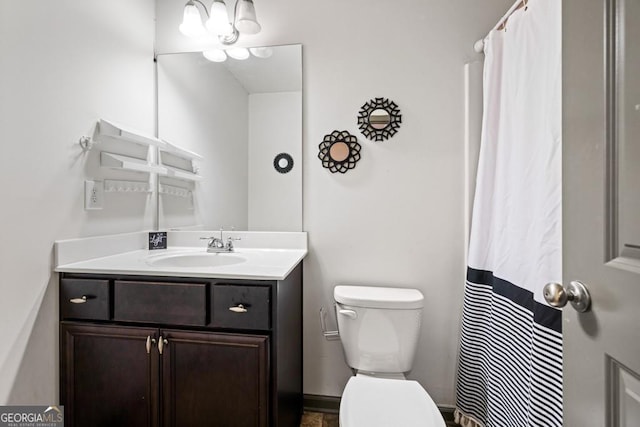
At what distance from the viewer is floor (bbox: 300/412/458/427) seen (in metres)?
1.60

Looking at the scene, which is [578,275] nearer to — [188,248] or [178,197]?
[188,248]

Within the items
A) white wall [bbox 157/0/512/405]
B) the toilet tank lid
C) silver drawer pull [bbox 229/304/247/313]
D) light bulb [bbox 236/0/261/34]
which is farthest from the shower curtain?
light bulb [bbox 236/0/261/34]

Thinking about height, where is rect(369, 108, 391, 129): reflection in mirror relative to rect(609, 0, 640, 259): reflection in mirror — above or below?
above

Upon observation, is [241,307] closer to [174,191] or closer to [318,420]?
[318,420]

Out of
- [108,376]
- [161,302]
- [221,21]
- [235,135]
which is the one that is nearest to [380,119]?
[235,135]

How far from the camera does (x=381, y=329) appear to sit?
1.44 m

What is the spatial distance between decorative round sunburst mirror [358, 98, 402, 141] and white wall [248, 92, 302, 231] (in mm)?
370

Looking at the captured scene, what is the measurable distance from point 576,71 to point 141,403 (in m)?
1.73

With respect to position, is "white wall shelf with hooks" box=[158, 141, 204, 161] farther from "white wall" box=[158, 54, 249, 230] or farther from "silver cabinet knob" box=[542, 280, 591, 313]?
"silver cabinet knob" box=[542, 280, 591, 313]

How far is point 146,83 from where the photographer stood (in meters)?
1.82

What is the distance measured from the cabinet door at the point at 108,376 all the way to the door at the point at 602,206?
1.35 metres

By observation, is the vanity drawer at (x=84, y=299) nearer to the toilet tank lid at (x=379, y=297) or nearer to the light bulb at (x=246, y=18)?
the toilet tank lid at (x=379, y=297)

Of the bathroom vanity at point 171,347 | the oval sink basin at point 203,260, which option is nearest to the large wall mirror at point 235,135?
the oval sink basin at point 203,260

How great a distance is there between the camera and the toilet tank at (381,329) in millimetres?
1438
